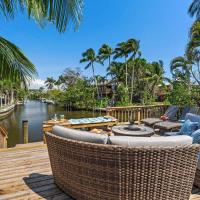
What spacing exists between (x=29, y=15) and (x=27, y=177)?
89.6 inches

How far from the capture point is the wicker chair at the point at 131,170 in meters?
1.98

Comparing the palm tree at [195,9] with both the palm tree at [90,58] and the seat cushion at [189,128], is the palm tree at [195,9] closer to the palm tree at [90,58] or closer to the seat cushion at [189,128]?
the seat cushion at [189,128]

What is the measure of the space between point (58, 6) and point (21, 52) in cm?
69

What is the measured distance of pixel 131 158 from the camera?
196 cm

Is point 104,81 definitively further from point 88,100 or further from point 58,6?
point 58,6

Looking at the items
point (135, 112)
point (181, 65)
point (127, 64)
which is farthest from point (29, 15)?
point (127, 64)

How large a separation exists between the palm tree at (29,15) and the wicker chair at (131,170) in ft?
3.38

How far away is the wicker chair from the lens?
1.98 metres

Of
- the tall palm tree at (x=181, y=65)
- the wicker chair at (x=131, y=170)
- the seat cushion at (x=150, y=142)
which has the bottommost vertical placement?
the wicker chair at (x=131, y=170)

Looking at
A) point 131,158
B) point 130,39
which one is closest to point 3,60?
point 131,158

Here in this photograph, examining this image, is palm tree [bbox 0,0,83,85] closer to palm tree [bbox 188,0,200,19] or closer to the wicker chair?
the wicker chair

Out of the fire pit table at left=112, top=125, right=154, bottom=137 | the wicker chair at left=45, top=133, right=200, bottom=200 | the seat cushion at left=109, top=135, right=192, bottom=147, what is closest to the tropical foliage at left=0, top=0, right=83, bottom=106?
the wicker chair at left=45, top=133, right=200, bottom=200

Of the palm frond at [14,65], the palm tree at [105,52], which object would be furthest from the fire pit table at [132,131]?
the palm tree at [105,52]

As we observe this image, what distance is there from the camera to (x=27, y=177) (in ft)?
10.0
